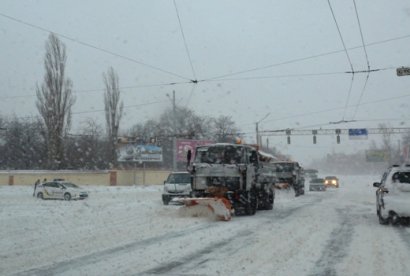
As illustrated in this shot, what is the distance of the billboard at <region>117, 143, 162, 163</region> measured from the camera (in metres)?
65.8

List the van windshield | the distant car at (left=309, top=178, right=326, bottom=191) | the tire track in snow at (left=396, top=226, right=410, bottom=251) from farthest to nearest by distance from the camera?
the distant car at (left=309, top=178, right=326, bottom=191), the van windshield, the tire track in snow at (left=396, top=226, right=410, bottom=251)

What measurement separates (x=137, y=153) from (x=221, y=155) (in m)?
49.3

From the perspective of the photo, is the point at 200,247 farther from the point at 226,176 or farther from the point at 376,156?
the point at 376,156

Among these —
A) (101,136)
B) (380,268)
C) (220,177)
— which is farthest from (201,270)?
(101,136)

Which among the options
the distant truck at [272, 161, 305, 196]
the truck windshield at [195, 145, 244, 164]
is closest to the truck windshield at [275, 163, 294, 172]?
the distant truck at [272, 161, 305, 196]

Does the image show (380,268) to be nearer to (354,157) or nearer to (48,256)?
(48,256)

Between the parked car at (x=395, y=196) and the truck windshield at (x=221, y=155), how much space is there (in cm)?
530

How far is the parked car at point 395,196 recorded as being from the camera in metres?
13.6

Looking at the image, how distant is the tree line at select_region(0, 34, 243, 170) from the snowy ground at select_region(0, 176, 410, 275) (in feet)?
108

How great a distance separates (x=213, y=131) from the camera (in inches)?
3824

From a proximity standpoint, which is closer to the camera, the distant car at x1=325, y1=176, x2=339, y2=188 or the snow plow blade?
the snow plow blade

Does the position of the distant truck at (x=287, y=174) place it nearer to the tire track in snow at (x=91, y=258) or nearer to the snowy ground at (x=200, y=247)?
the snowy ground at (x=200, y=247)

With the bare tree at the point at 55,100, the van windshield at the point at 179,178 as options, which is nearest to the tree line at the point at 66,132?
the bare tree at the point at 55,100

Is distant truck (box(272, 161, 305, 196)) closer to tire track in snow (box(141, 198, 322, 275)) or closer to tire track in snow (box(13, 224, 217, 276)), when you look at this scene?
tire track in snow (box(141, 198, 322, 275))
